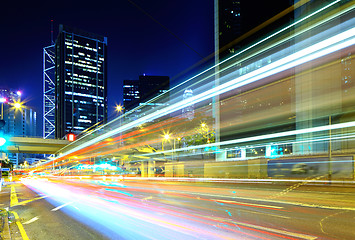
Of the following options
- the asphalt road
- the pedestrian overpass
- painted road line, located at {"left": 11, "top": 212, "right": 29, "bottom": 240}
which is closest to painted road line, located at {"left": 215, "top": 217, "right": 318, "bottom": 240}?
the asphalt road

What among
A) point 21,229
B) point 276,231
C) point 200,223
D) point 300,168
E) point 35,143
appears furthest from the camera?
point 35,143

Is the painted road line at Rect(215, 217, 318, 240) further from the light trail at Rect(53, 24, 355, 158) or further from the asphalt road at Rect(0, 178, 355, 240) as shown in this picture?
the light trail at Rect(53, 24, 355, 158)

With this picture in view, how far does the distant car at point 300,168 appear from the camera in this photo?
20734 mm

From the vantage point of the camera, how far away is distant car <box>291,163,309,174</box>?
2073 cm

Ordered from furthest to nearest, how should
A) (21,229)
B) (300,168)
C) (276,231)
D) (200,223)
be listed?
(300,168) → (21,229) → (200,223) → (276,231)

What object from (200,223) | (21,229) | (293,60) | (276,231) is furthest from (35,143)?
(276,231)

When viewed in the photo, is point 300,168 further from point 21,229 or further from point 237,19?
point 237,19

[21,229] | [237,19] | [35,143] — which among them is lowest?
[21,229]

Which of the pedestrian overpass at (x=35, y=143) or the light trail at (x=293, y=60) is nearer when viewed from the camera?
the light trail at (x=293, y=60)

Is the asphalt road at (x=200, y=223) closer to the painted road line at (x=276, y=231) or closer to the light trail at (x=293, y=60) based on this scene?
the painted road line at (x=276, y=231)

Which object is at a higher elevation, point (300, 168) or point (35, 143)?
point (35, 143)

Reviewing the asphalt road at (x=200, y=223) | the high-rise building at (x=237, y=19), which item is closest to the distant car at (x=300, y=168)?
the asphalt road at (x=200, y=223)

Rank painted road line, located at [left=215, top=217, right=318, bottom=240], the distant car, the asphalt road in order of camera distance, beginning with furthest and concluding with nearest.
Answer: the distant car < the asphalt road < painted road line, located at [left=215, top=217, right=318, bottom=240]

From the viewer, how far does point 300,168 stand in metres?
21.0
